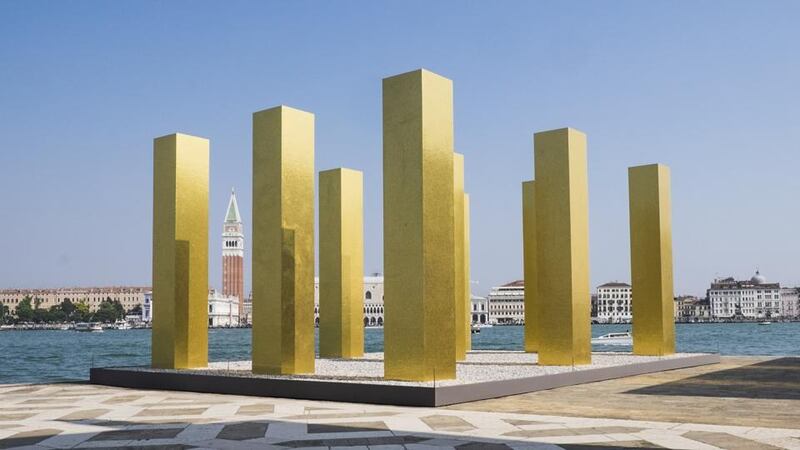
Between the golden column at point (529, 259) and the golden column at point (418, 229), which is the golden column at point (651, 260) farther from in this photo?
the golden column at point (418, 229)

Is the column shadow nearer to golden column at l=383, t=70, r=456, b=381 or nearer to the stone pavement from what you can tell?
the stone pavement

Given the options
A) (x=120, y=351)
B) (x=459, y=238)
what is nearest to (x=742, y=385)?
(x=459, y=238)

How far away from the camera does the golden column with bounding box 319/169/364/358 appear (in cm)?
2670

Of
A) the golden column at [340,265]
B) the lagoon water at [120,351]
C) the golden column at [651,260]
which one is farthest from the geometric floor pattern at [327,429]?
the golden column at [651,260]

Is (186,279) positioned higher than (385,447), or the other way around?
(186,279)

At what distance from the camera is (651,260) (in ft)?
88.0

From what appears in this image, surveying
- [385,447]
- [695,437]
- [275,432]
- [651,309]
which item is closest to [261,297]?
[275,432]

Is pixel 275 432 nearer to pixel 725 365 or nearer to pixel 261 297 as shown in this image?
pixel 261 297

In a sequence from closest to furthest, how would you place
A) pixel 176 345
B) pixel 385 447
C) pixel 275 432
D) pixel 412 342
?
pixel 385 447, pixel 275 432, pixel 412 342, pixel 176 345

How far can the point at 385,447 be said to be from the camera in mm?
10461

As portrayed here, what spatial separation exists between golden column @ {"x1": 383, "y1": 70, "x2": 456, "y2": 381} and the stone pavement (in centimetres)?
187

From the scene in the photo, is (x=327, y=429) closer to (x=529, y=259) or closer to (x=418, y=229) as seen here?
(x=418, y=229)

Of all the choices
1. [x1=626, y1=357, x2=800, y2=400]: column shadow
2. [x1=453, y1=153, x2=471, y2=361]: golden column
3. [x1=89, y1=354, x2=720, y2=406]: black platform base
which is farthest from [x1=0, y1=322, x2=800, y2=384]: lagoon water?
[x1=626, y1=357, x2=800, y2=400]: column shadow

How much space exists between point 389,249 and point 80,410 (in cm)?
670
